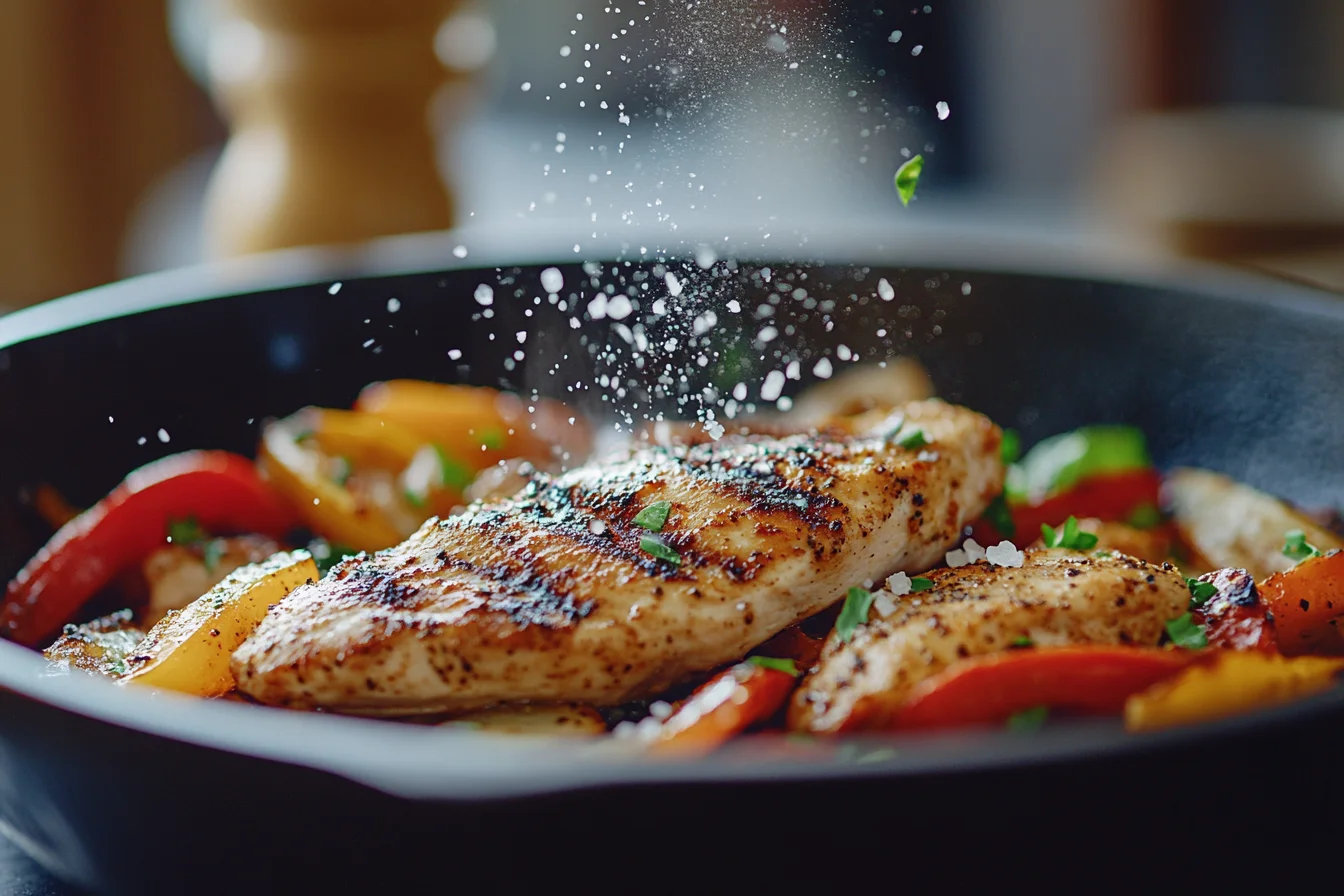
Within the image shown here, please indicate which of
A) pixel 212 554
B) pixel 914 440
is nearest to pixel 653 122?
pixel 914 440

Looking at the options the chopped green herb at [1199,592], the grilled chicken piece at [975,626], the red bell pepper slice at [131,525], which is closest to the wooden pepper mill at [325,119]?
the red bell pepper slice at [131,525]

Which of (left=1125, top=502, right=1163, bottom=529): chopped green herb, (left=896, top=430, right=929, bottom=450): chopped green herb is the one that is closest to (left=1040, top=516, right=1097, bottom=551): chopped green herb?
(left=896, top=430, right=929, bottom=450): chopped green herb

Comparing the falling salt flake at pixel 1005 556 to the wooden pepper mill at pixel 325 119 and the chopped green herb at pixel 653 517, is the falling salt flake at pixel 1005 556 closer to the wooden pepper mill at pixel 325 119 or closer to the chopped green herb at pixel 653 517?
the chopped green herb at pixel 653 517

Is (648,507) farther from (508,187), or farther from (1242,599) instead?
(508,187)

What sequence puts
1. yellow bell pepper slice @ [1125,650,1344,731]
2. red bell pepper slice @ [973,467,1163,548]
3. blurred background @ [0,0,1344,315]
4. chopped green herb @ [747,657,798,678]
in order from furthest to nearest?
red bell pepper slice @ [973,467,1163,548] < blurred background @ [0,0,1344,315] < chopped green herb @ [747,657,798,678] < yellow bell pepper slice @ [1125,650,1344,731]

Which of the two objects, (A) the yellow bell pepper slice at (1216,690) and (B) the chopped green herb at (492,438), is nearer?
(A) the yellow bell pepper slice at (1216,690)

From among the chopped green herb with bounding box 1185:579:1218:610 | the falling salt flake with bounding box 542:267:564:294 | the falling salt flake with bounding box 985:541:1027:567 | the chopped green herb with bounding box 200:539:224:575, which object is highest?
the falling salt flake with bounding box 542:267:564:294

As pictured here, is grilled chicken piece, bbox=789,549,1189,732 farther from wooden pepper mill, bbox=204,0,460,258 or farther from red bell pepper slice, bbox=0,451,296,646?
wooden pepper mill, bbox=204,0,460,258
